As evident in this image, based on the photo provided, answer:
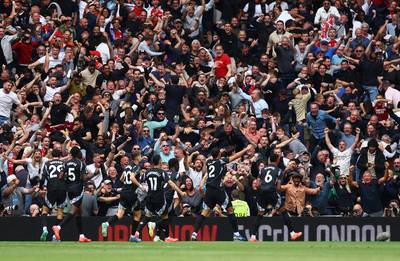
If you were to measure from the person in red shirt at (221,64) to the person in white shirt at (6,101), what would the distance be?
17.0ft

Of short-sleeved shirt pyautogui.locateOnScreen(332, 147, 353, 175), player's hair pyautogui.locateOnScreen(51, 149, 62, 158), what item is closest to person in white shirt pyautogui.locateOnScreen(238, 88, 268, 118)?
short-sleeved shirt pyautogui.locateOnScreen(332, 147, 353, 175)

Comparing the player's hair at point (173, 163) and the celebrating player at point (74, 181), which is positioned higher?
the player's hair at point (173, 163)

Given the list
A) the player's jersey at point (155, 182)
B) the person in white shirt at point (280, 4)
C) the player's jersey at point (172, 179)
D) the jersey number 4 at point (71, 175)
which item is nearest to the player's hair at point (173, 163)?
the player's jersey at point (172, 179)

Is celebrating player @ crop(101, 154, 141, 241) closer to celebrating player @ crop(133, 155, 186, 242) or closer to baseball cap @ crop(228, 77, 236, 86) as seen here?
celebrating player @ crop(133, 155, 186, 242)

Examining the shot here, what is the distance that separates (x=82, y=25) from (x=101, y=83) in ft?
6.64

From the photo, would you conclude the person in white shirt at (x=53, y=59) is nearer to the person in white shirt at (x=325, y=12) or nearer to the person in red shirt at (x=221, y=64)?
the person in red shirt at (x=221, y=64)

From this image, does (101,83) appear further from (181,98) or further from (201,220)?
(201,220)

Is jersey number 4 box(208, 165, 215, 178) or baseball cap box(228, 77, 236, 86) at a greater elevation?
baseball cap box(228, 77, 236, 86)

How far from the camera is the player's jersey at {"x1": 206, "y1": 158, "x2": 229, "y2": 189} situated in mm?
28719

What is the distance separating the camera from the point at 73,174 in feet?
94.2

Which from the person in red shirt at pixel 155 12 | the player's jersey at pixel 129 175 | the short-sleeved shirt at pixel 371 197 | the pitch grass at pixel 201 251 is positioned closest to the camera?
the pitch grass at pixel 201 251

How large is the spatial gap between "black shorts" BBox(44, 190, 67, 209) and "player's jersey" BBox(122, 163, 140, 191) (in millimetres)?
1273

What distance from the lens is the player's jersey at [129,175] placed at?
1138 inches

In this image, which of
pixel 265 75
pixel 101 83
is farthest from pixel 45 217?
pixel 265 75
